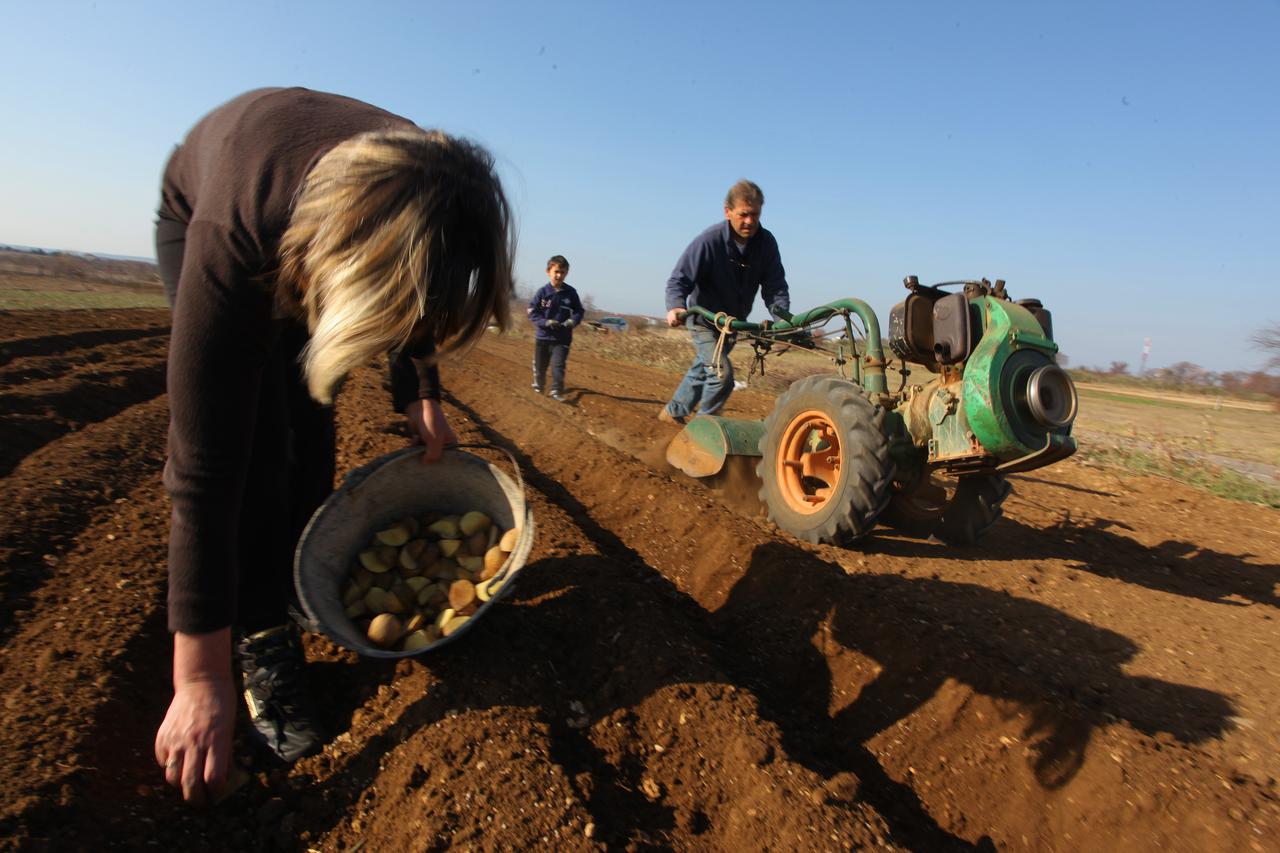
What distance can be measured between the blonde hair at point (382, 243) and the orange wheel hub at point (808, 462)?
3.30 m

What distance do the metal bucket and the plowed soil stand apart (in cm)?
32

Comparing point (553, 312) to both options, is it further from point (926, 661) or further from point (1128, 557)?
point (926, 661)

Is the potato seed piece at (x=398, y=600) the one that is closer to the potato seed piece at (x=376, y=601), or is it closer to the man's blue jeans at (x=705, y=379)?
the potato seed piece at (x=376, y=601)

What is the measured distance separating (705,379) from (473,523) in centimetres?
389

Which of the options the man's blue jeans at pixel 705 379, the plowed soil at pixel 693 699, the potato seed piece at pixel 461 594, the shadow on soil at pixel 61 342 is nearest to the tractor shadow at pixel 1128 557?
the plowed soil at pixel 693 699

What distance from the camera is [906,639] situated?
9.47 feet

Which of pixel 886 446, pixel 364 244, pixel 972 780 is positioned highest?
pixel 364 244

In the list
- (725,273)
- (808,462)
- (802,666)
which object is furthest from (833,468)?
(725,273)

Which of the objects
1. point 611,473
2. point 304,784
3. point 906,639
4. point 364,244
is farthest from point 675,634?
point 611,473

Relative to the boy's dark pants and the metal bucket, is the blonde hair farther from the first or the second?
the boy's dark pants

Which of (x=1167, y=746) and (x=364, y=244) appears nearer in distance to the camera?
(x=364, y=244)

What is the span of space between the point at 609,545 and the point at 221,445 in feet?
9.05

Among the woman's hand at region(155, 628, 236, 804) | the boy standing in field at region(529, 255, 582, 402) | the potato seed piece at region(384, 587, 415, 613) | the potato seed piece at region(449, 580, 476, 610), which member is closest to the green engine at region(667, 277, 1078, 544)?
the potato seed piece at region(449, 580, 476, 610)

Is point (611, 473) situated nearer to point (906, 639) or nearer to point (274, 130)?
point (906, 639)
